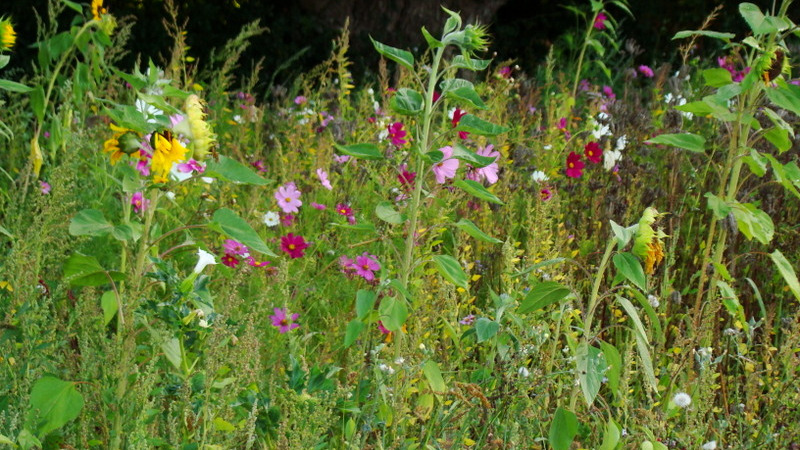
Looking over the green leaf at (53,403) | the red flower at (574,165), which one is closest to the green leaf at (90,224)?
the green leaf at (53,403)

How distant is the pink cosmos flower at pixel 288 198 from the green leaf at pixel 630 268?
69.8 inches

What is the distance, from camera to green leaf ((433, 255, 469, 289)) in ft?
6.53

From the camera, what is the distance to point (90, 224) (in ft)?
6.36

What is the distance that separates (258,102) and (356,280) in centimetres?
513

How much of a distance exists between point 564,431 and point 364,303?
1.68 ft

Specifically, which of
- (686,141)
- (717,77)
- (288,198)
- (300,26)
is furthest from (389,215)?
(300,26)

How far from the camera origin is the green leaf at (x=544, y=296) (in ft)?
6.16

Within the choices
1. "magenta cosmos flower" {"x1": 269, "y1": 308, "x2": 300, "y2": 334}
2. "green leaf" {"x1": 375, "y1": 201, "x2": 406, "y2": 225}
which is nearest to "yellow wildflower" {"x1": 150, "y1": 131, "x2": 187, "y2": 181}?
"green leaf" {"x1": 375, "y1": 201, "x2": 406, "y2": 225}

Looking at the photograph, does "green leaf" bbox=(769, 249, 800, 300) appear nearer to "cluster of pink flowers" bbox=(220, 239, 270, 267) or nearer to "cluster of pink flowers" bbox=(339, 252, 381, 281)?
"cluster of pink flowers" bbox=(339, 252, 381, 281)

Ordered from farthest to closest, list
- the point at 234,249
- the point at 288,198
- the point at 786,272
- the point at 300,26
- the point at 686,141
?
the point at 300,26
the point at 288,198
the point at 234,249
the point at 686,141
the point at 786,272

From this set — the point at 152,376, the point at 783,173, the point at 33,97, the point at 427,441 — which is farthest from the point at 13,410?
the point at 783,173

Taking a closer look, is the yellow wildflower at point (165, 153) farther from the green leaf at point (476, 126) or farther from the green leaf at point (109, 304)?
the green leaf at point (476, 126)

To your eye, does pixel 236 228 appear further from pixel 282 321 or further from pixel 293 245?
pixel 293 245

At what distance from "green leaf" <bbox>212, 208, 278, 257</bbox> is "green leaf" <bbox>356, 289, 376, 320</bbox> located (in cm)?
23
